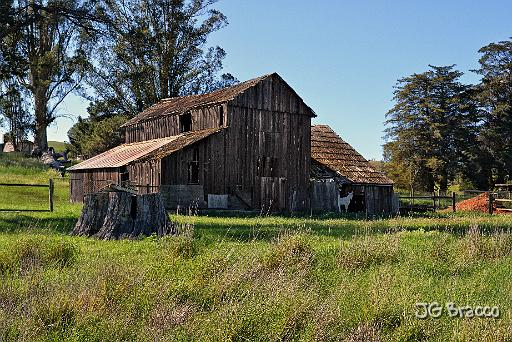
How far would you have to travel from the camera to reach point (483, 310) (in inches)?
301

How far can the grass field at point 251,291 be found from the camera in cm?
679

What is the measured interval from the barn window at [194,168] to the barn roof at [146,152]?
0.80 meters

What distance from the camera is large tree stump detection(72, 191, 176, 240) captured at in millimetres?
15742

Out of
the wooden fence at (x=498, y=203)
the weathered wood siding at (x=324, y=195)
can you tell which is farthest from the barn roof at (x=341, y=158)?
the wooden fence at (x=498, y=203)

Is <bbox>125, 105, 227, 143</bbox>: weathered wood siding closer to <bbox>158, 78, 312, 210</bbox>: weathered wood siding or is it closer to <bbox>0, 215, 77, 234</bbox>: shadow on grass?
<bbox>158, 78, 312, 210</bbox>: weathered wood siding

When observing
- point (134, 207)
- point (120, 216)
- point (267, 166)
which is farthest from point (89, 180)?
point (120, 216)

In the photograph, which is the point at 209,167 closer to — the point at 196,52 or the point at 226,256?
the point at 226,256

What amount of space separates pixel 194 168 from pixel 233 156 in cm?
245

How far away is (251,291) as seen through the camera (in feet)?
26.5

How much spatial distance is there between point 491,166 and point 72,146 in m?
46.1

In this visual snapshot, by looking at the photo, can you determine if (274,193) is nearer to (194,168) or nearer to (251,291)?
(194,168)

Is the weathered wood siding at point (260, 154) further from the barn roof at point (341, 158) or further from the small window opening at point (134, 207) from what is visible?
the small window opening at point (134, 207)

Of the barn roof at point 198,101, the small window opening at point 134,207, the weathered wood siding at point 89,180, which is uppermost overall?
the barn roof at point 198,101

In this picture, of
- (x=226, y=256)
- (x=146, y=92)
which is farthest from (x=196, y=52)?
(x=226, y=256)
